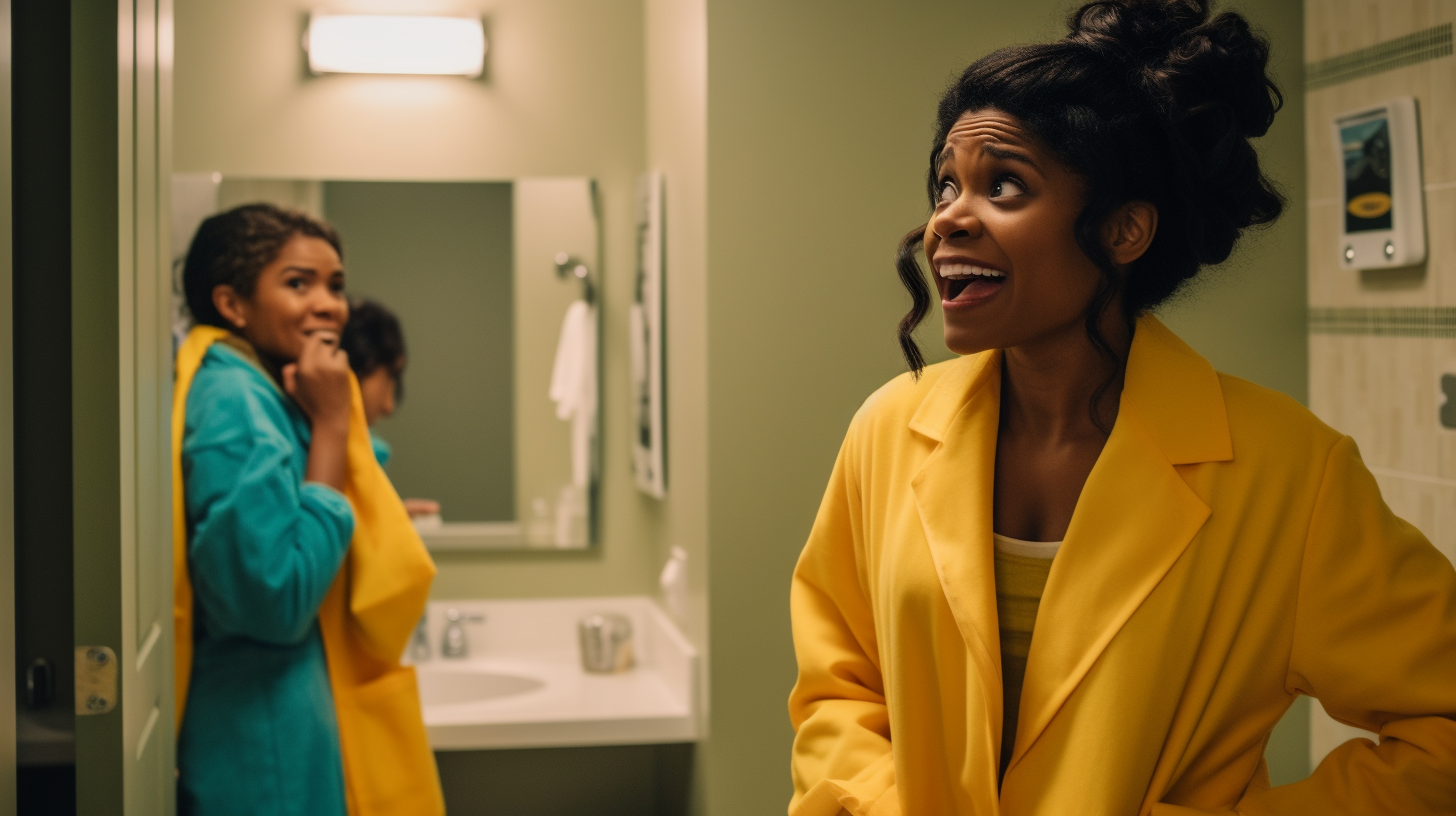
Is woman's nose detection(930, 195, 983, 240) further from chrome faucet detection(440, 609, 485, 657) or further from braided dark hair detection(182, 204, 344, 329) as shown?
chrome faucet detection(440, 609, 485, 657)

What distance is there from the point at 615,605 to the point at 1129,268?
1.80 metres

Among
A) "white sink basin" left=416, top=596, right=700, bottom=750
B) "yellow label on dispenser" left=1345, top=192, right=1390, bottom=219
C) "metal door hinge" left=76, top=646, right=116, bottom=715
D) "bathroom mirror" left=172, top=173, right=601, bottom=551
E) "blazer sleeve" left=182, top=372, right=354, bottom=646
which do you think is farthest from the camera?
"bathroom mirror" left=172, top=173, right=601, bottom=551

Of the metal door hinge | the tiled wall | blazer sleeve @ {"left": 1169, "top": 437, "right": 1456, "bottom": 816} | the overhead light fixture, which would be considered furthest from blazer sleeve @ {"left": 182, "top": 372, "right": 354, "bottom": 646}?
the tiled wall

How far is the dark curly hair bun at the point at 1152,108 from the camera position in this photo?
1.05 metres

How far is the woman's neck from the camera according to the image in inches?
45.3

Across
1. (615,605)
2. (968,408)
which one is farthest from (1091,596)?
A: (615,605)

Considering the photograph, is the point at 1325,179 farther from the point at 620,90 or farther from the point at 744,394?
the point at 620,90

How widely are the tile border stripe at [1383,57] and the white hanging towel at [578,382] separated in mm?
1499

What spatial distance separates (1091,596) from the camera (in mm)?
1054

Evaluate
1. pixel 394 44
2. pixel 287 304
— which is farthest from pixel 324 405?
pixel 394 44

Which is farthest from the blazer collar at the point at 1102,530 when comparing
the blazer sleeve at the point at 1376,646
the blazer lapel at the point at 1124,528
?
the blazer sleeve at the point at 1376,646

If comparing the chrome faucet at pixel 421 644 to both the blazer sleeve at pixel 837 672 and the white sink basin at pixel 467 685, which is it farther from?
the blazer sleeve at pixel 837 672

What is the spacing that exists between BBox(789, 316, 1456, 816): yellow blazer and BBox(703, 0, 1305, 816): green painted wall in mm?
959

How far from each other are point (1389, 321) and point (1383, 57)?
41 centimetres
